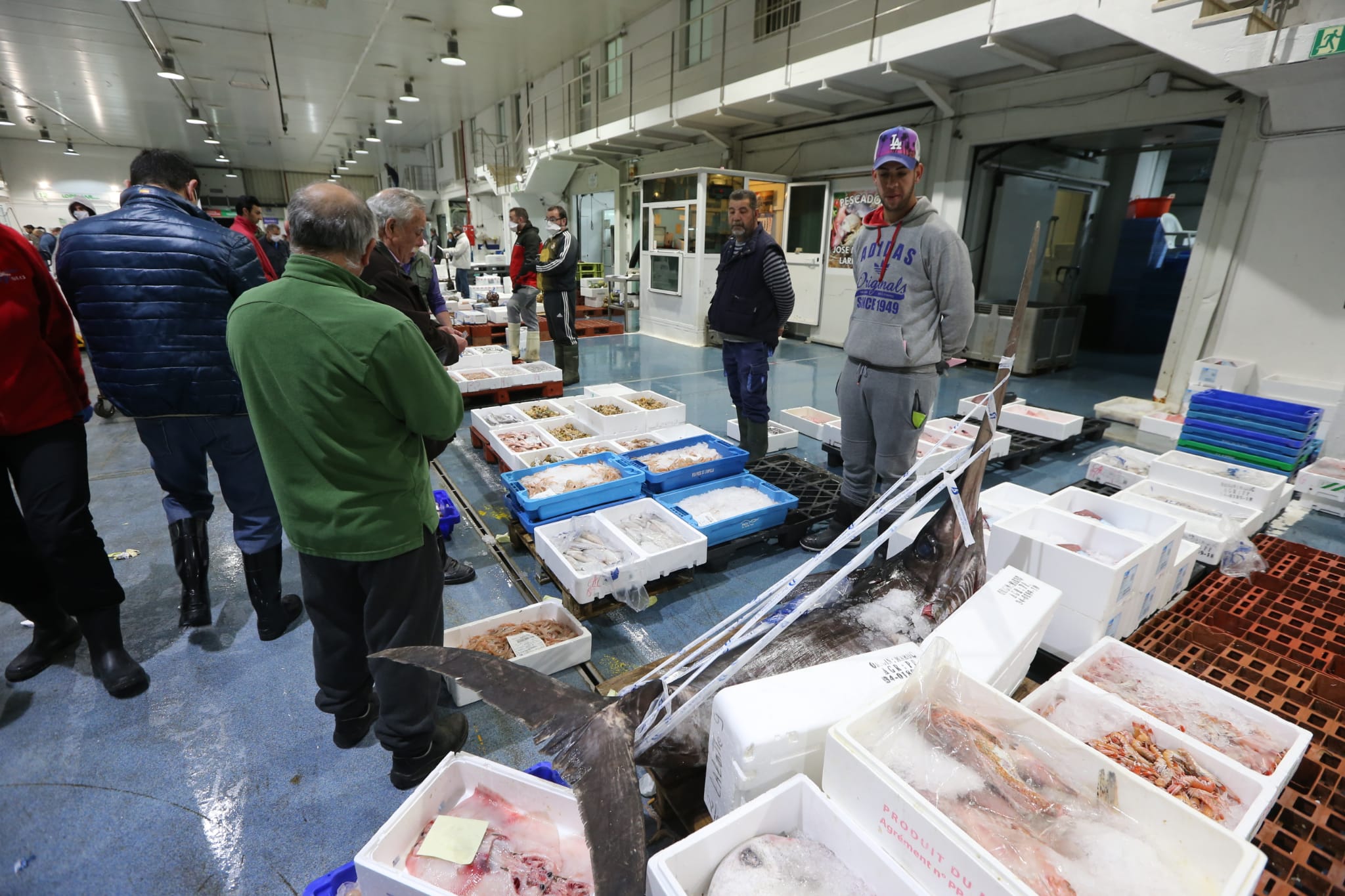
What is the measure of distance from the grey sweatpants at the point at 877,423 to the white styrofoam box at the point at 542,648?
5.22 feet

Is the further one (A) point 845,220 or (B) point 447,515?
(A) point 845,220

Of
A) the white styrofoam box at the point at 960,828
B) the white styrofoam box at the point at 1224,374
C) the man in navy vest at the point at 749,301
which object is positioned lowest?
the white styrofoam box at the point at 960,828

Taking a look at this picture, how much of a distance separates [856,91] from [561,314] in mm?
4542

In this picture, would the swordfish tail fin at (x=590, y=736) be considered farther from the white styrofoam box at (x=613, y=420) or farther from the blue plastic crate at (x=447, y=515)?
the white styrofoam box at (x=613, y=420)

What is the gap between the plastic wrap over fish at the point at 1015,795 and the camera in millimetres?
1028

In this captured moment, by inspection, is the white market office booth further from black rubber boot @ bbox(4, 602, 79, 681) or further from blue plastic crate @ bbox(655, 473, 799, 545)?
black rubber boot @ bbox(4, 602, 79, 681)

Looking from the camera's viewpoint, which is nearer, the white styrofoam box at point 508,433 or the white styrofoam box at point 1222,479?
the white styrofoam box at point 1222,479

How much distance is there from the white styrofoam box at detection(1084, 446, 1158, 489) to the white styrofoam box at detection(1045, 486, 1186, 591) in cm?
135

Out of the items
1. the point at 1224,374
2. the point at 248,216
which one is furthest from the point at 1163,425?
the point at 248,216

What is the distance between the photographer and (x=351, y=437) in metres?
1.55

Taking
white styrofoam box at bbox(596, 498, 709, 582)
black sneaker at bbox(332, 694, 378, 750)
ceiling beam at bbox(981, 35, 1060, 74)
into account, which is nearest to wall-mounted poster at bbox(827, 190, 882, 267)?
ceiling beam at bbox(981, 35, 1060, 74)

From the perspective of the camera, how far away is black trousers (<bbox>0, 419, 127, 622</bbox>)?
85.9 inches

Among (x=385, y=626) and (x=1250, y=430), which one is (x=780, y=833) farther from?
(x=1250, y=430)

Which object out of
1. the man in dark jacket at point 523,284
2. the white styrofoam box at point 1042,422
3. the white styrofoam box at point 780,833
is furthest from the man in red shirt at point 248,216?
the white styrofoam box at point 1042,422
